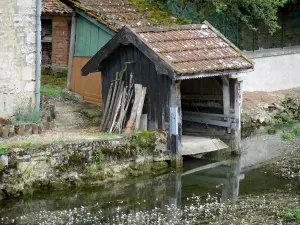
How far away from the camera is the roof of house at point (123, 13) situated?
1905 centimetres

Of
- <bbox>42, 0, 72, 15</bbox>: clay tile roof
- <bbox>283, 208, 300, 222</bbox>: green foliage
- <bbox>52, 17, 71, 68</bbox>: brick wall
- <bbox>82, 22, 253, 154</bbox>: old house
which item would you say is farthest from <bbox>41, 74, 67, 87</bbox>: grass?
<bbox>283, 208, 300, 222</bbox>: green foliage

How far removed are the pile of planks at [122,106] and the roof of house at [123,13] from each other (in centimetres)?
271

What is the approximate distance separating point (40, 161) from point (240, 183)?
457 centimetres

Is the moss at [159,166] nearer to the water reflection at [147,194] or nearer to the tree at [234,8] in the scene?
the water reflection at [147,194]

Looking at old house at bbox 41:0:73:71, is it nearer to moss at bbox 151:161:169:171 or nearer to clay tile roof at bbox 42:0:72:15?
clay tile roof at bbox 42:0:72:15

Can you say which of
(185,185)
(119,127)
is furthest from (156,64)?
(185,185)

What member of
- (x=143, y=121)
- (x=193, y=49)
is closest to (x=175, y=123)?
(x=143, y=121)

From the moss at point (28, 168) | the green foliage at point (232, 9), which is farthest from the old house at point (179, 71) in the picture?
the green foliage at point (232, 9)

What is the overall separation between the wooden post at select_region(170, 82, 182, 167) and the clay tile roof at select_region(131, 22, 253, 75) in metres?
0.60

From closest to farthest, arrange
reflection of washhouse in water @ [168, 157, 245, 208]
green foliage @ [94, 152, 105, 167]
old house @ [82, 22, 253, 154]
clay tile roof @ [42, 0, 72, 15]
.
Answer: reflection of washhouse in water @ [168, 157, 245, 208] → green foliage @ [94, 152, 105, 167] → old house @ [82, 22, 253, 154] → clay tile roof @ [42, 0, 72, 15]

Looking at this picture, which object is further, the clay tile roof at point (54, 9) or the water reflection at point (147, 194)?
the clay tile roof at point (54, 9)

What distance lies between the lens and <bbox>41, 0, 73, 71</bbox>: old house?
23.4 m

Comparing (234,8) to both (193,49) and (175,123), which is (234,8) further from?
(175,123)

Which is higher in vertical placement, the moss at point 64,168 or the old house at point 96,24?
the old house at point 96,24
